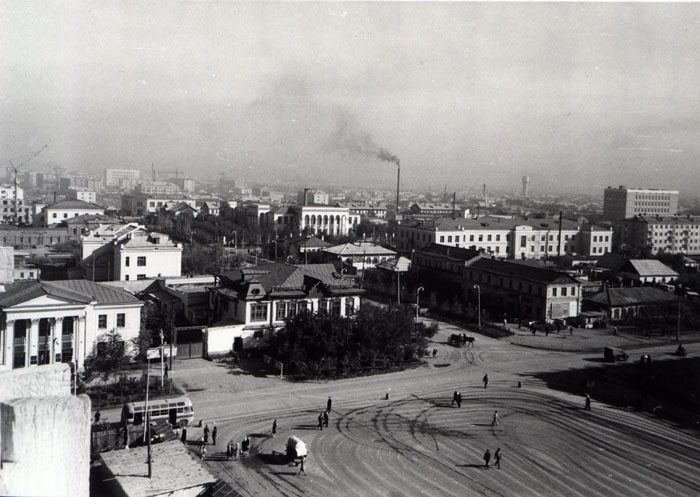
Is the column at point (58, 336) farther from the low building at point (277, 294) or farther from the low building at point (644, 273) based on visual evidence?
the low building at point (644, 273)

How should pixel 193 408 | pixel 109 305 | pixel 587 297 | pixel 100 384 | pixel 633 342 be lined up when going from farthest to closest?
pixel 587 297, pixel 633 342, pixel 109 305, pixel 100 384, pixel 193 408

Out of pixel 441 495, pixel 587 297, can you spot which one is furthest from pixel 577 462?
pixel 587 297

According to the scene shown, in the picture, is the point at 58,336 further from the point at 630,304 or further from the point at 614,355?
the point at 630,304

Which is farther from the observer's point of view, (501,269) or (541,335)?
(501,269)

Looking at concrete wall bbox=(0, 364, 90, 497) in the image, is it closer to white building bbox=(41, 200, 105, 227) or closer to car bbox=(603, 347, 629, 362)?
car bbox=(603, 347, 629, 362)

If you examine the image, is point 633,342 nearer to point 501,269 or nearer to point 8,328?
point 501,269

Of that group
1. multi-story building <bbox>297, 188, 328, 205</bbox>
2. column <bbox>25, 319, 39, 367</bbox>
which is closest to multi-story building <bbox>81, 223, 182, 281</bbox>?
column <bbox>25, 319, 39, 367</bbox>
